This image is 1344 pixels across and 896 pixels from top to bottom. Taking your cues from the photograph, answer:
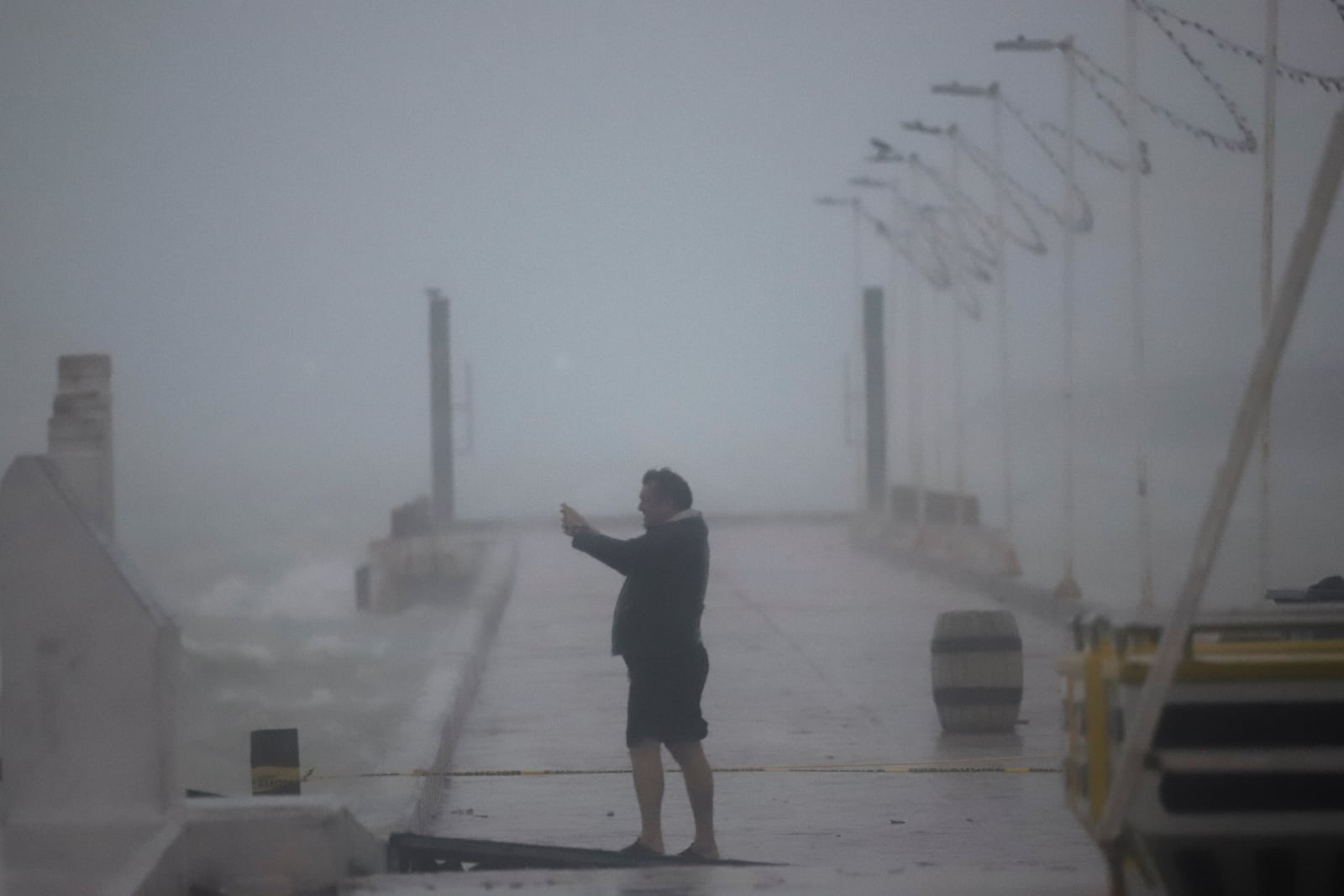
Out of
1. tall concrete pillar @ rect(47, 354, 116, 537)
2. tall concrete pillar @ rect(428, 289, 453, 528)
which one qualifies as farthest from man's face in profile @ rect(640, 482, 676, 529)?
tall concrete pillar @ rect(428, 289, 453, 528)

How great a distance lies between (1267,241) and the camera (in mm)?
22016

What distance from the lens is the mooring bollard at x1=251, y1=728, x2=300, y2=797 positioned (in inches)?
414

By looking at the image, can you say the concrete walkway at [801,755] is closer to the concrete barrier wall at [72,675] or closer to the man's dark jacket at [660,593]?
the man's dark jacket at [660,593]

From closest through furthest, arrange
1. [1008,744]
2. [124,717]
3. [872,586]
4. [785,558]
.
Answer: [124,717], [1008,744], [872,586], [785,558]

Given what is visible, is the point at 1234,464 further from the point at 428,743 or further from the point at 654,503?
the point at 428,743

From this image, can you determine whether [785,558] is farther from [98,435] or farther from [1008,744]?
[98,435]

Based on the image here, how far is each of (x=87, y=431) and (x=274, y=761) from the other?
261 cm

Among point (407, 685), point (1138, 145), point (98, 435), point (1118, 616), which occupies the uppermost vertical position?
point (1138, 145)

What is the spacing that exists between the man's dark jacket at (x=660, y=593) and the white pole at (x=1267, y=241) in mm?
11796

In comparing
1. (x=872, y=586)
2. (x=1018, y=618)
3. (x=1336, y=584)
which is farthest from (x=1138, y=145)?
(x=1336, y=584)

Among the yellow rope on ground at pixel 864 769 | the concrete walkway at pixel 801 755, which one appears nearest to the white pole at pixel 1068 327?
the concrete walkway at pixel 801 755

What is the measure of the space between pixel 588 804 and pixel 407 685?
1888 inches

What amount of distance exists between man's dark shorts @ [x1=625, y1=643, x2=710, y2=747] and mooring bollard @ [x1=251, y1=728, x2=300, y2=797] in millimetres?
1777

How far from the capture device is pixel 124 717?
26.3ft
